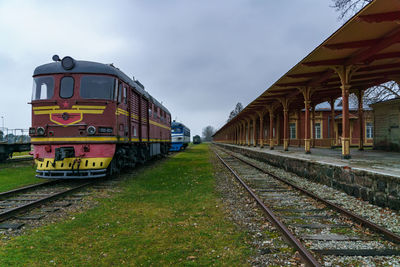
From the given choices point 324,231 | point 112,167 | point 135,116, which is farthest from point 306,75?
point 324,231

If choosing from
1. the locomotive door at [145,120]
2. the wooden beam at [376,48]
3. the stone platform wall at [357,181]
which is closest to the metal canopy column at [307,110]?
the stone platform wall at [357,181]

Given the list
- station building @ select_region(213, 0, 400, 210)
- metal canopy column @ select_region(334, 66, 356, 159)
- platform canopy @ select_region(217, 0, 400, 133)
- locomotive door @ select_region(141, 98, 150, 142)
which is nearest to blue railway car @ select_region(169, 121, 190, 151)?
station building @ select_region(213, 0, 400, 210)

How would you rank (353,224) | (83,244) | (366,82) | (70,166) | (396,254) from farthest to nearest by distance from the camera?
(366,82), (70,166), (353,224), (83,244), (396,254)

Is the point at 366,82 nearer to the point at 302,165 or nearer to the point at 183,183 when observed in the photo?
the point at 302,165

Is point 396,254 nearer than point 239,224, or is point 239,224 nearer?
point 396,254

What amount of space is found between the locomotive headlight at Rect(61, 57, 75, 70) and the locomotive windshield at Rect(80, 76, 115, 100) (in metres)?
0.53

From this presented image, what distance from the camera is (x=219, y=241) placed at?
148 inches

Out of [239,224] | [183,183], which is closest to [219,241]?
[239,224]

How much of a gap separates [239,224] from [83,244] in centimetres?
247

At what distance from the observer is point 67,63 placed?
8.29 meters

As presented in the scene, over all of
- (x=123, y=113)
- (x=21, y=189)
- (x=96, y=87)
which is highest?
(x=96, y=87)

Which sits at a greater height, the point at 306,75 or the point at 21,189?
the point at 306,75

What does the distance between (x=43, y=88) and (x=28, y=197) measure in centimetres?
354

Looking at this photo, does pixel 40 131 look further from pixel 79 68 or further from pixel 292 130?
pixel 292 130
